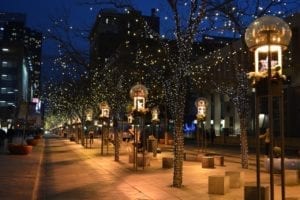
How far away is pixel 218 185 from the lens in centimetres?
1443

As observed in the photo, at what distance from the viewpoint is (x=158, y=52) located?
2389 centimetres

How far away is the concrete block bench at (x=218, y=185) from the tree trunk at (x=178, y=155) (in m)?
1.77

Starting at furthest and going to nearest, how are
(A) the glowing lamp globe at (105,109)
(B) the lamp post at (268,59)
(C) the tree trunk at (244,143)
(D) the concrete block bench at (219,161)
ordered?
(A) the glowing lamp globe at (105,109)
(D) the concrete block bench at (219,161)
(C) the tree trunk at (244,143)
(B) the lamp post at (268,59)

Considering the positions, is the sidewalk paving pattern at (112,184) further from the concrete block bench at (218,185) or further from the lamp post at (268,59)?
the lamp post at (268,59)

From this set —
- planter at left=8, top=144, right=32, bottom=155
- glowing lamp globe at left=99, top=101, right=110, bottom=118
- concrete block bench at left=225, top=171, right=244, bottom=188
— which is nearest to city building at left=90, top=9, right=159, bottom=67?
glowing lamp globe at left=99, top=101, right=110, bottom=118

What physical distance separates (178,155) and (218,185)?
2.36 m

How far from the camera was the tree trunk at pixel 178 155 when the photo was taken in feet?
53.4

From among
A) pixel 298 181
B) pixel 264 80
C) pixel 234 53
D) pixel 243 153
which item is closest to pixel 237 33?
pixel 234 53

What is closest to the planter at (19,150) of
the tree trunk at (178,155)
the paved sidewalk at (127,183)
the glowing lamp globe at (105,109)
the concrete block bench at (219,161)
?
the glowing lamp globe at (105,109)

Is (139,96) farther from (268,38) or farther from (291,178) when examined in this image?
(268,38)

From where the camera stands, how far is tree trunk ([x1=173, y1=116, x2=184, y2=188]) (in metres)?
16.3

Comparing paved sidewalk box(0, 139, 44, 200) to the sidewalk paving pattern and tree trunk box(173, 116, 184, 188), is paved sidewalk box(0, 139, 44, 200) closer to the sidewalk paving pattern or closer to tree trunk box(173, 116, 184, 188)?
the sidewalk paving pattern

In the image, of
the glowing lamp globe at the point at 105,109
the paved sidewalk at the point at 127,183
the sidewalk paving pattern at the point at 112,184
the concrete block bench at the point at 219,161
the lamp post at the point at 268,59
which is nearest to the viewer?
the lamp post at the point at 268,59

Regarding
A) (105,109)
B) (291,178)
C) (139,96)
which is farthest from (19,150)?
(291,178)
